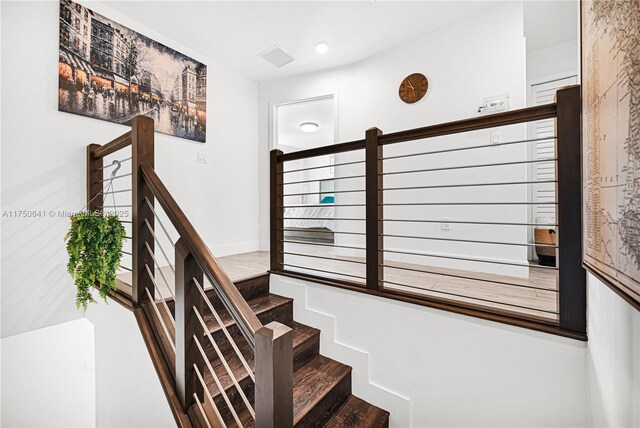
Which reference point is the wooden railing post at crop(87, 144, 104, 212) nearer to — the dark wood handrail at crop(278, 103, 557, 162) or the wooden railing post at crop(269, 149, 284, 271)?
the wooden railing post at crop(269, 149, 284, 271)

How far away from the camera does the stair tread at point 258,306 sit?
75.4 inches

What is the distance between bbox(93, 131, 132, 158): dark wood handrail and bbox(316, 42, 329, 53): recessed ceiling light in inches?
87.9

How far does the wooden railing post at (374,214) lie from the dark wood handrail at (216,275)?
108 centimetres

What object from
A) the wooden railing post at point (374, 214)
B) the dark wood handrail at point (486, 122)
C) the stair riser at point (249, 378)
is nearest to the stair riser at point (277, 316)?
the stair riser at point (249, 378)

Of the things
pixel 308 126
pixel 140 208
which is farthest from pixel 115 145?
pixel 308 126

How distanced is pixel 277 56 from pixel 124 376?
3435 mm

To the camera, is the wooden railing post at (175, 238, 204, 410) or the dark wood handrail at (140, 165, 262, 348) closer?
the dark wood handrail at (140, 165, 262, 348)

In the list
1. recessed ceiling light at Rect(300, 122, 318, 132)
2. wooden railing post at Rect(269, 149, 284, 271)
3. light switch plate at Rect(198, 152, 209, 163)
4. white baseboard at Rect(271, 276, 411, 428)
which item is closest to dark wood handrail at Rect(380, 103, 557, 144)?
wooden railing post at Rect(269, 149, 284, 271)

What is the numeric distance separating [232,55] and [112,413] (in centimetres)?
363

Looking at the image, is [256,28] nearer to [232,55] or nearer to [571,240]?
[232,55]

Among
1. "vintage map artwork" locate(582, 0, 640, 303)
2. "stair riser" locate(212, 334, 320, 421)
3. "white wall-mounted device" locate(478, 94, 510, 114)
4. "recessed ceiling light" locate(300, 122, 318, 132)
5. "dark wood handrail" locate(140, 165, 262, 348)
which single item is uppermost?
"recessed ceiling light" locate(300, 122, 318, 132)

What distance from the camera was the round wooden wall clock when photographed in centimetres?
310

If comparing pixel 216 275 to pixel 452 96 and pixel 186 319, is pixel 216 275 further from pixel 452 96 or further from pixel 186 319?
pixel 452 96

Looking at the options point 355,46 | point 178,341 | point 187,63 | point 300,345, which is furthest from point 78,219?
point 355,46
